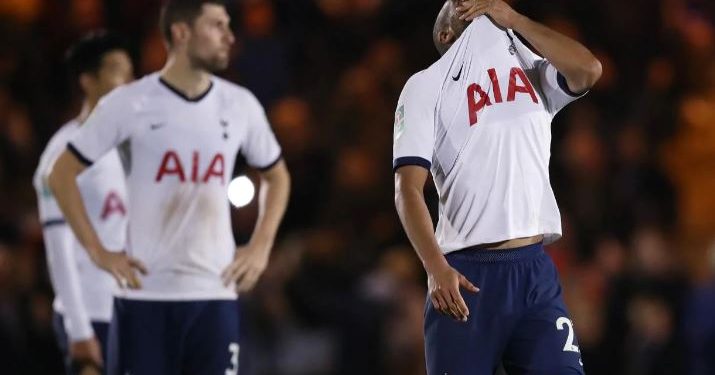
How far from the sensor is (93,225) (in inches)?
291

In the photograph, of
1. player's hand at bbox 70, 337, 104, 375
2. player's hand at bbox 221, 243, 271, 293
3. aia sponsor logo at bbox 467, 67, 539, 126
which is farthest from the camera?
player's hand at bbox 70, 337, 104, 375

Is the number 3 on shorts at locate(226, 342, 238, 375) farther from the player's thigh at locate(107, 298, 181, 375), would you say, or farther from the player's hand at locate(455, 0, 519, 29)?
the player's hand at locate(455, 0, 519, 29)

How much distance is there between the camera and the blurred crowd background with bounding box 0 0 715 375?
10000 millimetres

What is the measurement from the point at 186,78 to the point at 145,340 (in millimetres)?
1182

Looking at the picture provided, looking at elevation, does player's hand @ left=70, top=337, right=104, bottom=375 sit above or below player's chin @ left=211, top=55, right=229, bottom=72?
below

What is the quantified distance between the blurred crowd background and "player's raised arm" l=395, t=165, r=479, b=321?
473 centimetres

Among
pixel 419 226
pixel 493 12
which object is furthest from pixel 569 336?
pixel 493 12

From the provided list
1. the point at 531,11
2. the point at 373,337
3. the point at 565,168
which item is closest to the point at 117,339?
the point at 373,337

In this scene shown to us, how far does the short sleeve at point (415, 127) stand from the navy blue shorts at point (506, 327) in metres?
0.44

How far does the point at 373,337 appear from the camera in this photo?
10.2 m

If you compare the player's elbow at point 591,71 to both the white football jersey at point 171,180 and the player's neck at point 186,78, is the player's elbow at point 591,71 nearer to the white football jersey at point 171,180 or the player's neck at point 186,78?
the white football jersey at point 171,180

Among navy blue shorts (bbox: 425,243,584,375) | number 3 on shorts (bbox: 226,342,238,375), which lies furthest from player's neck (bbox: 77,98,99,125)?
navy blue shorts (bbox: 425,243,584,375)

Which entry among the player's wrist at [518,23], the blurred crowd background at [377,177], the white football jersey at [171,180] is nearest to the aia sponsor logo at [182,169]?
the white football jersey at [171,180]

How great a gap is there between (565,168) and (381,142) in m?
1.45
